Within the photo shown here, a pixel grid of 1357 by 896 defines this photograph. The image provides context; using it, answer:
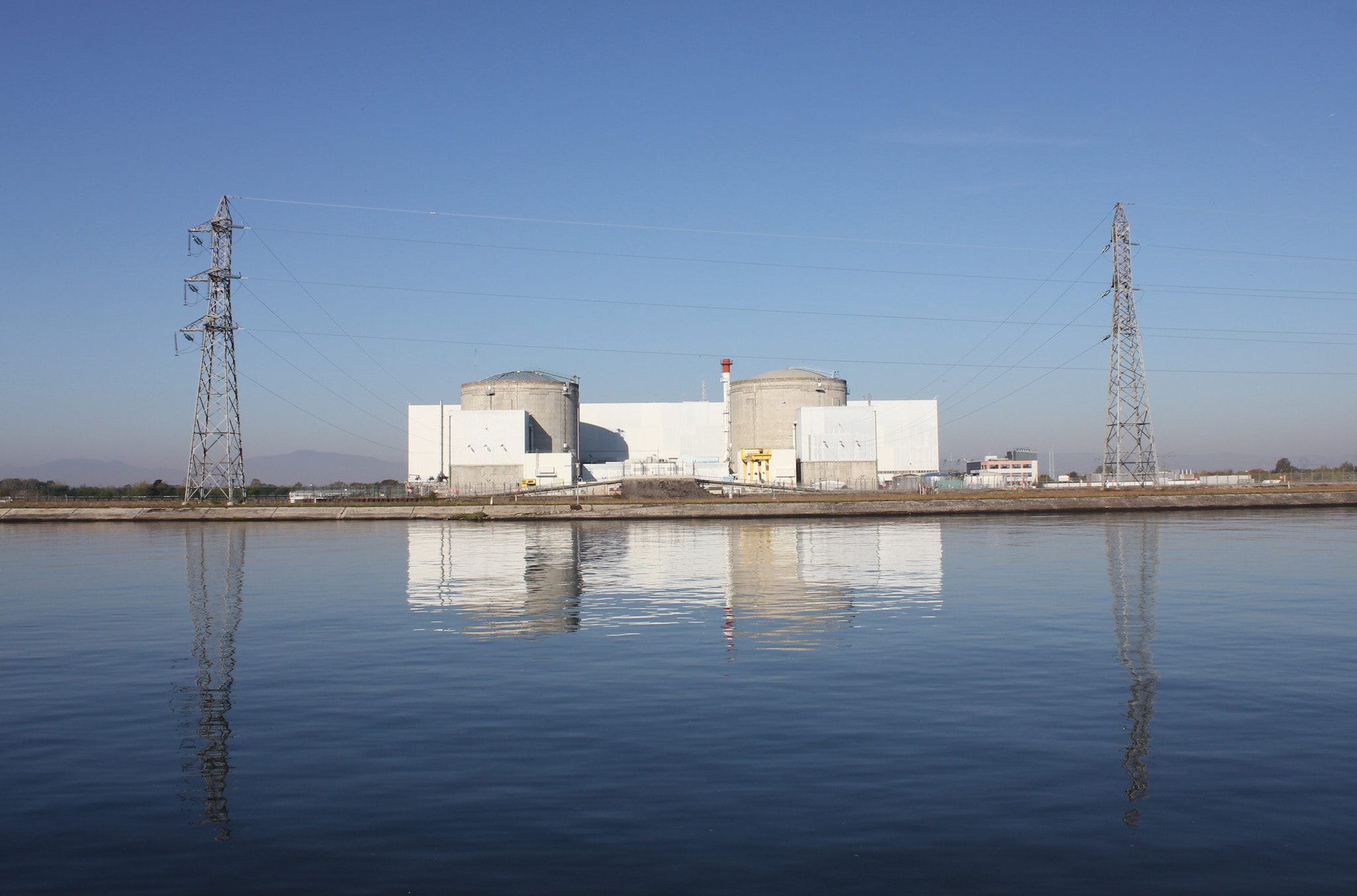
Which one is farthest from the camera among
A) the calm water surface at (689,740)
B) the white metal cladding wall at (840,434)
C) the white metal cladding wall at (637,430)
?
the white metal cladding wall at (637,430)

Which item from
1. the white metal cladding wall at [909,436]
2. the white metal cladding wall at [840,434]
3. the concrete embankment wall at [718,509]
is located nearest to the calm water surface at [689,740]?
the concrete embankment wall at [718,509]

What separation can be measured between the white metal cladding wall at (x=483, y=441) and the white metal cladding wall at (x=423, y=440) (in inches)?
583

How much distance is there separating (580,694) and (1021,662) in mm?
5734

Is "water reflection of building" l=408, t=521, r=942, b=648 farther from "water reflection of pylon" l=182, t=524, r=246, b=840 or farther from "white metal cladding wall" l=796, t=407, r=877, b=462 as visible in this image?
"white metal cladding wall" l=796, t=407, r=877, b=462

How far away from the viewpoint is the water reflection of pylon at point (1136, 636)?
29.5ft

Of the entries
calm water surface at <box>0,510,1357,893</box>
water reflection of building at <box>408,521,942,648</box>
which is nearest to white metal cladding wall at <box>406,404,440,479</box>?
water reflection of building at <box>408,521,942,648</box>

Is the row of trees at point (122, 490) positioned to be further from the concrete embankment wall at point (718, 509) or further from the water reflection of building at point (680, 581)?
the water reflection of building at point (680, 581)

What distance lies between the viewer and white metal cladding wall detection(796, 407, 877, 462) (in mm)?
76812

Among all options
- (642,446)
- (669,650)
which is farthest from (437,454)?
(669,650)

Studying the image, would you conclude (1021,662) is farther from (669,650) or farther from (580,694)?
(580,694)

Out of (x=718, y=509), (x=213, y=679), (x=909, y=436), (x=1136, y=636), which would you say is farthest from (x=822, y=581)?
(x=909, y=436)

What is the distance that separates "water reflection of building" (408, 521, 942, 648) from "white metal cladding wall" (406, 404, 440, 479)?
45.8 meters

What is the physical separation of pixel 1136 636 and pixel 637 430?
7904 centimetres

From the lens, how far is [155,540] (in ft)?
148
